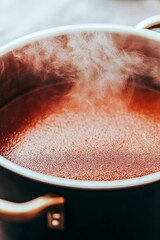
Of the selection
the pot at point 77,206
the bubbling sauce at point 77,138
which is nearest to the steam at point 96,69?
the bubbling sauce at point 77,138

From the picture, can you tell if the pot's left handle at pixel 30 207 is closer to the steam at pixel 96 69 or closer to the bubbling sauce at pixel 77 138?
the bubbling sauce at pixel 77 138

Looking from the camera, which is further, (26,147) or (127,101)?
(127,101)

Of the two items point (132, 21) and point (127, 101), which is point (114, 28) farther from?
point (132, 21)

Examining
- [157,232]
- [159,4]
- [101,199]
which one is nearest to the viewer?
[101,199]

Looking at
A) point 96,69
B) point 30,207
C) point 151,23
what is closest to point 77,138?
point 96,69

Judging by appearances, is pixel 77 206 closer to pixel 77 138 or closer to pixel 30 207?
pixel 30 207

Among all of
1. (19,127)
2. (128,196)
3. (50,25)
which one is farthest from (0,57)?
(50,25)

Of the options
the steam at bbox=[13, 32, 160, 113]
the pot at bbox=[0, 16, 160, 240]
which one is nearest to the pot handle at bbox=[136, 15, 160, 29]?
the steam at bbox=[13, 32, 160, 113]
